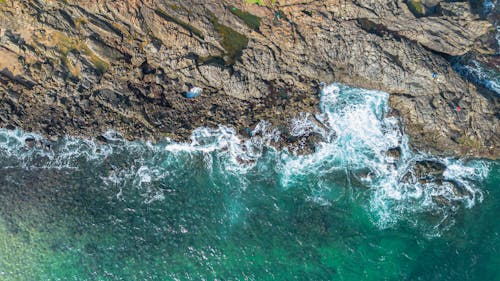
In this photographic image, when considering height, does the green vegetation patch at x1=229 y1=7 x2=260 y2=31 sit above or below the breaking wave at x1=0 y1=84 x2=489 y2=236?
above

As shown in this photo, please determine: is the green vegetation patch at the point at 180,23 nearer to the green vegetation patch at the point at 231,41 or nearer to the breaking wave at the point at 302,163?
the green vegetation patch at the point at 231,41

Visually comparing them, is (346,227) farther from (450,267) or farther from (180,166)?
(180,166)

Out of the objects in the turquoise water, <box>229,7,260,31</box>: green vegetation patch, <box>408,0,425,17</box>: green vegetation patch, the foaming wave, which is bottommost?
the turquoise water

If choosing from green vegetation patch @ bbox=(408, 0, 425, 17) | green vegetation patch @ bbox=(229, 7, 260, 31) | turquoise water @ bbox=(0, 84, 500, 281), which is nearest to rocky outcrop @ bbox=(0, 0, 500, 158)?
green vegetation patch @ bbox=(229, 7, 260, 31)

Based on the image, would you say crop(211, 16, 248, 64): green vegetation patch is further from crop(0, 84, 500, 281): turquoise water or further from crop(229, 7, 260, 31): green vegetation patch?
crop(0, 84, 500, 281): turquoise water

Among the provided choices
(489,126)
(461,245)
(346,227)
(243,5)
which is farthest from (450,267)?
(243,5)

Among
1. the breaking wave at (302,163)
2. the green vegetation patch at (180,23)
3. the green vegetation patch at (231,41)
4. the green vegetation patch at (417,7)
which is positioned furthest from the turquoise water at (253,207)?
the green vegetation patch at (180,23)
